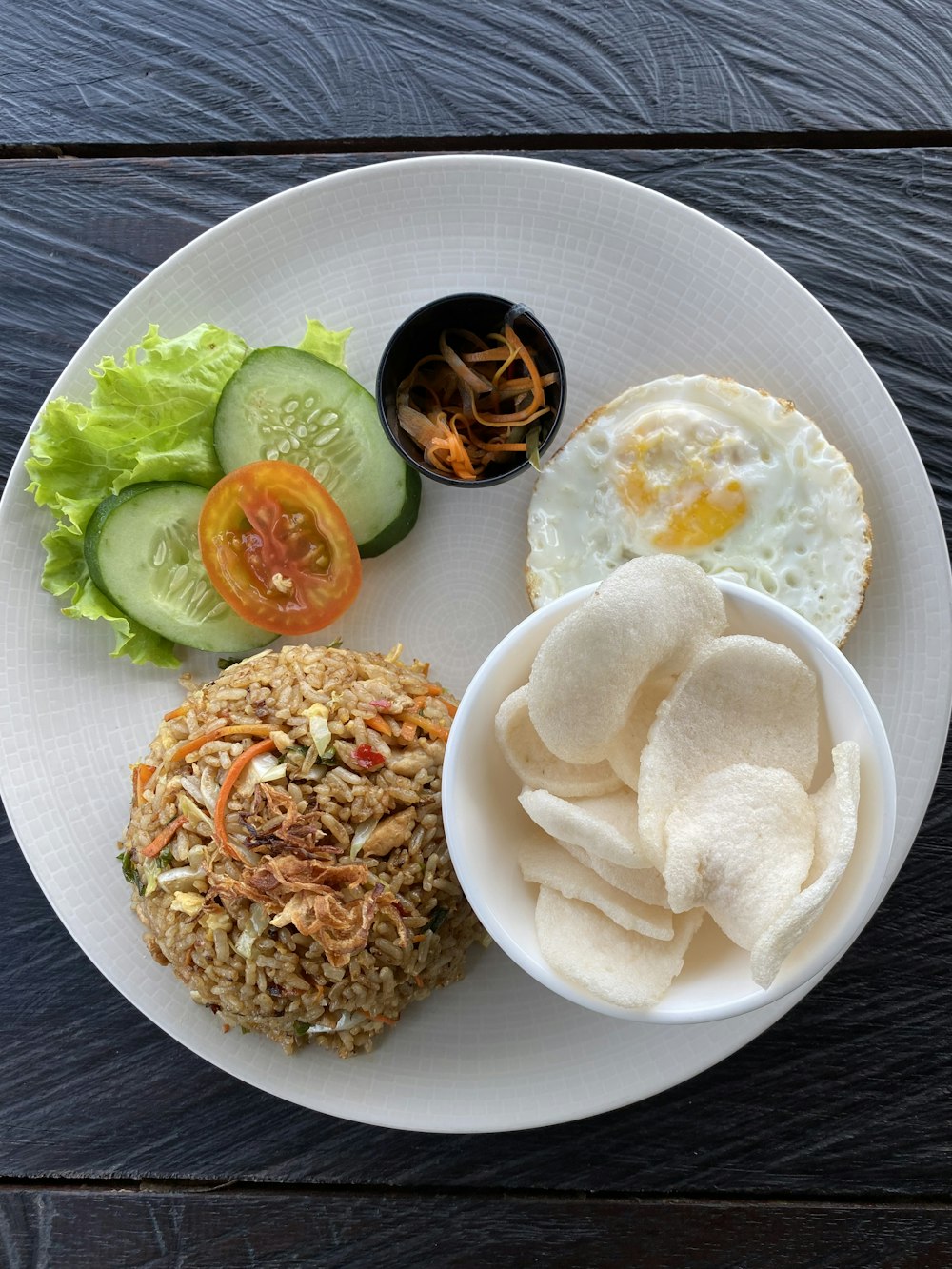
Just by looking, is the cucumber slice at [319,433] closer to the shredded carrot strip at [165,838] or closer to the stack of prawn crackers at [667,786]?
the stack of prawn crackers at [667,786]

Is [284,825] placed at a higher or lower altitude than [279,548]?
lower

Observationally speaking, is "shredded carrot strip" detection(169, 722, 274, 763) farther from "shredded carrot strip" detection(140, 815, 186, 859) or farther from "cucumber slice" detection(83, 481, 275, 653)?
"cucumber slice" detection(83, 481, 275, 653)

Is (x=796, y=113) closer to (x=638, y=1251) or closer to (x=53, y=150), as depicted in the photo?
(x=53, y=150)

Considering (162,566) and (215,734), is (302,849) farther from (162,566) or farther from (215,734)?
(162,566)

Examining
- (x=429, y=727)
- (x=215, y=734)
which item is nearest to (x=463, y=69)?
(x=429, y=727)

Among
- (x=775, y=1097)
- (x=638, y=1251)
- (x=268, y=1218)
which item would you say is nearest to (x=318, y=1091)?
(x=268, y=1218)
